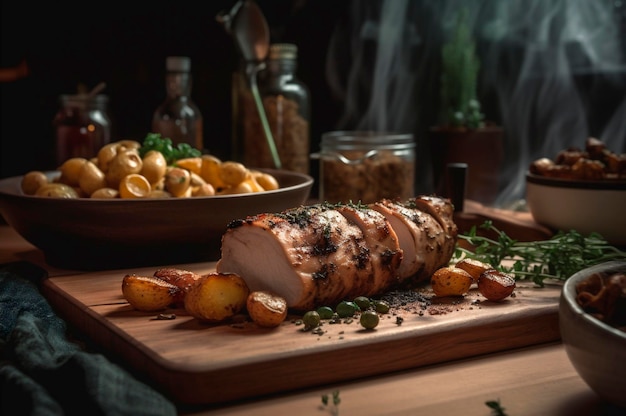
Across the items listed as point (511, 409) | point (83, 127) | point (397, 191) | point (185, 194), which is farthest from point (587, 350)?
point (83, 127)

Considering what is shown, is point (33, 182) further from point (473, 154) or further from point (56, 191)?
point (473, 154)

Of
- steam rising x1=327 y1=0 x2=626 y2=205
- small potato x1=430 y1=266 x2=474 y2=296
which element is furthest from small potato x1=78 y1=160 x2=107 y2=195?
steam rising x1=327 y1=0 x2=626 y2=205

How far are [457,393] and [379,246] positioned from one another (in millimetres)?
401

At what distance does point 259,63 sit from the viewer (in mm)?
2922

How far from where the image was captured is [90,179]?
197cm

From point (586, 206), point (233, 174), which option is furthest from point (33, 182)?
point (586, 206)

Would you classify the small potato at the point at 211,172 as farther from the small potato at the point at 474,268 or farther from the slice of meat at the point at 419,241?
the small potato at the point at 474,268

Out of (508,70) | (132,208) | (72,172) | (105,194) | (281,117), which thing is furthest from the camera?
(508,70)

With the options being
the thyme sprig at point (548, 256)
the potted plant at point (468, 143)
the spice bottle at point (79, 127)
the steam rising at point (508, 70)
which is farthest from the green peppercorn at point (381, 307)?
the steam rising at point (508, 70)

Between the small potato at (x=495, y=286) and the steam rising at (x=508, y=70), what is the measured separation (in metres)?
1.89

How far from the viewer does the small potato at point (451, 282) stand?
1.58 meters

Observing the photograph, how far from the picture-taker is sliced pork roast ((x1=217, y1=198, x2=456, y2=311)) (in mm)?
1442

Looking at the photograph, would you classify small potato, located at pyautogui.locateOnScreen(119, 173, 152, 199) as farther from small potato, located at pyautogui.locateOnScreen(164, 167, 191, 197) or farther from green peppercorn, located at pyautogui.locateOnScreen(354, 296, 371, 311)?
green peppercorn, located at pyautogui.locateOnScreen(354, 296, 371, 311)

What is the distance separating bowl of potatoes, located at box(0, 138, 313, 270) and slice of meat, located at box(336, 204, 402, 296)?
39 centimetres
